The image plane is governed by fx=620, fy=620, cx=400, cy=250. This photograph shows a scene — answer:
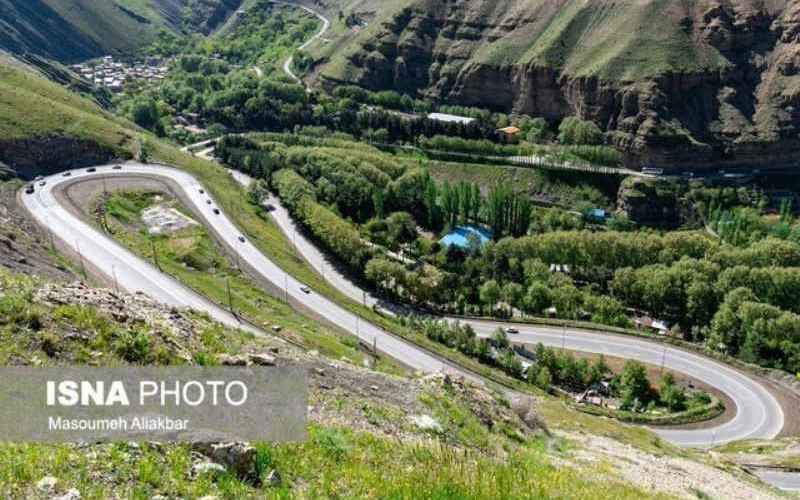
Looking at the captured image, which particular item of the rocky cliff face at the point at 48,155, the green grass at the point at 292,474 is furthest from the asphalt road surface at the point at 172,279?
the green grass at the point at 292,474

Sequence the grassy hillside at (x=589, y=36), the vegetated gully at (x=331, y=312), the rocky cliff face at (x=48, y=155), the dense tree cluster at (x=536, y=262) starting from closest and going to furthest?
the vegetated gully at (x=331, y=312), the dense tree cluster at (x=536, y=262), the rocky cliff face at (x=48, y=155), the grassy hillside at (x=589, y=36)

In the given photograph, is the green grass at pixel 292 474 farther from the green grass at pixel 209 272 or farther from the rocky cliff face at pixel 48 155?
the rocky cliff face at pixel 48 155

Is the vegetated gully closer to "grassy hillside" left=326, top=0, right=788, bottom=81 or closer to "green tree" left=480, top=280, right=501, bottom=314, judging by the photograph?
"green tree" left=480, top=280, right=501, bottom=314

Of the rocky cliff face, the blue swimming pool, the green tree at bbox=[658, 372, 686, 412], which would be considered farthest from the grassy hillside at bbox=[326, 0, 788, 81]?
the rocky cliff face

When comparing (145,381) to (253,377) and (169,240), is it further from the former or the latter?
(169,240)

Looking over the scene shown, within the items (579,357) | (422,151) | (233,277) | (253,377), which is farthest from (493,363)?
(422,151)

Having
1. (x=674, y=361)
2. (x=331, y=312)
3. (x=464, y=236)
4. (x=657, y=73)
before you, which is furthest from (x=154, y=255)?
(x=657, y=73)
